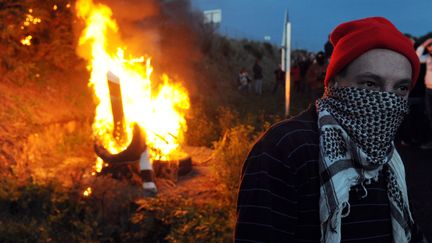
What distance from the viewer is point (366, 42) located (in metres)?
1.66

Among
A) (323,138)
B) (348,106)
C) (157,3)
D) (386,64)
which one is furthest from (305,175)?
(157,3)

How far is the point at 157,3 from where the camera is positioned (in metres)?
9.77

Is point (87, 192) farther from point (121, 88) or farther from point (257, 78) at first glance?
point (257, 78)

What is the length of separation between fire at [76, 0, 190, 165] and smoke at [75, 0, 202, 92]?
1.11 feet

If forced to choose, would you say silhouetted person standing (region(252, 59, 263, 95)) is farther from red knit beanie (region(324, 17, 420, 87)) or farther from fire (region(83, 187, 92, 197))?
red knit beanie (region(324, 17, 420, 87))

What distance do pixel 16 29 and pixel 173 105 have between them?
3371 mm

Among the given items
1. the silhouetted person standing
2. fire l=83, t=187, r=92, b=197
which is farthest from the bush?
the silhouetted person standing

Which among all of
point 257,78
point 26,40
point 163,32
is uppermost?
point 163,32

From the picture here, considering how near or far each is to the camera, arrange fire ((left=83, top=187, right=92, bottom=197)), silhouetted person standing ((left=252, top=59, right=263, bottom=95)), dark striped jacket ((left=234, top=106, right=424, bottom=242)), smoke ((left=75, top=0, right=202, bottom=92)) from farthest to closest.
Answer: silhouetted person standing ((left=252, top=59, right=263, bottom=95)) < smoke ((left=75, top=0, right=202, bottom=92)) < fire ((left=83, top=187, right=92, bottom=197)) < dark striped jacket ((left=234, top=106, right=424, bottom=242))

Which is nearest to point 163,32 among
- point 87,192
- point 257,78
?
point 87,192

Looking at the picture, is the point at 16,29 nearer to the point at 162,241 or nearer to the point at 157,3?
the point at 157,3

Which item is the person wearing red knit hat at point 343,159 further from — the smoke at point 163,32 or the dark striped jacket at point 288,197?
the smoke at point 163,32

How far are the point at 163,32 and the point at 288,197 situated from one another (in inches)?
507

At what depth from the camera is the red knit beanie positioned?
1.67 metres
